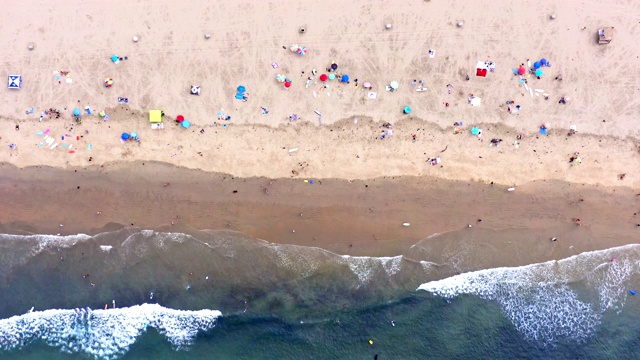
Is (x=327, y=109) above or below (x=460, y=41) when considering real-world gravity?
below

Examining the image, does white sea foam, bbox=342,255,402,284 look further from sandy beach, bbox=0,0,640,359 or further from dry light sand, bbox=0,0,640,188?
dry light sand, bbox=0,0,640,188

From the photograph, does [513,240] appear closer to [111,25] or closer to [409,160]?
[409,160]

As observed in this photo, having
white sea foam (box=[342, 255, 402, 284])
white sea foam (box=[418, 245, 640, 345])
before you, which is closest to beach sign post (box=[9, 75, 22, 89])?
white sea foam (box=[342, 255, 402, 284])

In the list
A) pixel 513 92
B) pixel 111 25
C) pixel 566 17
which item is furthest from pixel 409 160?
pixel 111 25

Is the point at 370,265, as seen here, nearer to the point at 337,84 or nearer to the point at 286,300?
the point at 286,300

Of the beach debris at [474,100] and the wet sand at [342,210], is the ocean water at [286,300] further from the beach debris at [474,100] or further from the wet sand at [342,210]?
the beach debris at [474,100]

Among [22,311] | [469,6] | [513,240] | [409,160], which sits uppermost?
[469,6]
